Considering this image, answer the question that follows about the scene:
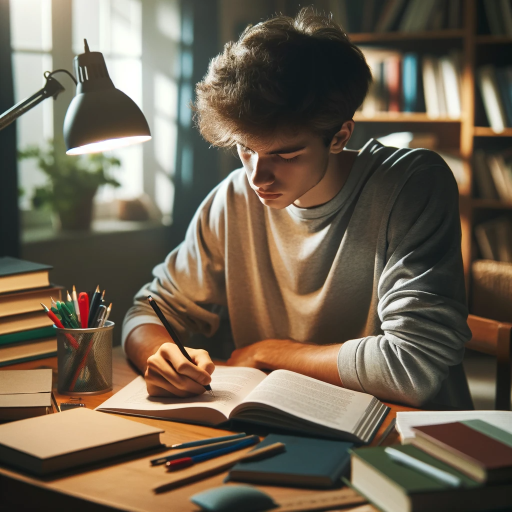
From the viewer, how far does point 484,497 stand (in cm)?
69

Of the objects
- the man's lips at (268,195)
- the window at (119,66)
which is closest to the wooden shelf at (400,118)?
the window at (119,66)

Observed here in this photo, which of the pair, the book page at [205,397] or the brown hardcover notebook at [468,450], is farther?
the book page at [205,397]

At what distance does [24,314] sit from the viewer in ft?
4.37

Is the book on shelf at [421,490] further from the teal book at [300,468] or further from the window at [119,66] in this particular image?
the window at [119,66]

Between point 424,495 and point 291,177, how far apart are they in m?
0.71

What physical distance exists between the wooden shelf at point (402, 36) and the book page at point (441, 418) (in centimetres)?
266

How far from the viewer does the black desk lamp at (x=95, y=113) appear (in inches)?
43.8

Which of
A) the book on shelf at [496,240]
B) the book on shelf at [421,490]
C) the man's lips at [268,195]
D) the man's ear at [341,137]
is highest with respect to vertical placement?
the man's ear at [341,137]

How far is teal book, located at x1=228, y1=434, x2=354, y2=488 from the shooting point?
0.77 m

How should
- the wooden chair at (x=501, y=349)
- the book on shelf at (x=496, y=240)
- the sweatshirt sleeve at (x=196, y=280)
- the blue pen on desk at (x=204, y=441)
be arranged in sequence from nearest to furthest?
the blue pen on desk at (x=204, y=441)
the wooden chair at (x=501, y=349)
the sweatshirt sleeve at (x=196, y=280)
the book on shelf at (x=496, y=240)

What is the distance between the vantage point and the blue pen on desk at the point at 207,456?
2.72ft

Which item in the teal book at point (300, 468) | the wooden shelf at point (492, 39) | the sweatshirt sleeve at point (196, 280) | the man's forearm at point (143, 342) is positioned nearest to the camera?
the teal book at point (300, 468)

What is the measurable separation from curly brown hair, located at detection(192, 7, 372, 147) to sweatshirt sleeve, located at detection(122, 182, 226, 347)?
29 centimetres

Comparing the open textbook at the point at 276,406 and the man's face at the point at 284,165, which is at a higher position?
the man's face at the point at 284,165
